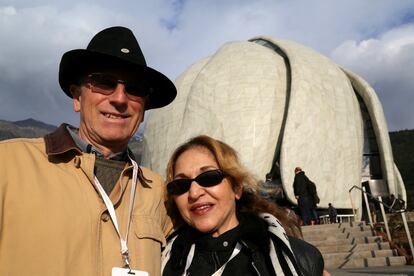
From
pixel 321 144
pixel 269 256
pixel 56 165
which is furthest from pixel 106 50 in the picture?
pixel 321 144

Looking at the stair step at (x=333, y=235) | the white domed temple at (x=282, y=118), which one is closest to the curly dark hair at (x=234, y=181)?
the stair step at (x=333, y=235)

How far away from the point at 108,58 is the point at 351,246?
688cm

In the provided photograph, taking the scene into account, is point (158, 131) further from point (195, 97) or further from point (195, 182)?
point (195, 182)

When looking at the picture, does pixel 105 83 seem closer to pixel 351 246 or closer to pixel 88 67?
pixel 88 67

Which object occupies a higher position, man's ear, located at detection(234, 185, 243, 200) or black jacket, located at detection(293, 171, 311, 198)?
black jacket, located at detection(293, 171, 311, 198)

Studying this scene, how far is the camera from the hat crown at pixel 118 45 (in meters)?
1.83

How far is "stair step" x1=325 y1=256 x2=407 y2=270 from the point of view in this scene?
6.94 m

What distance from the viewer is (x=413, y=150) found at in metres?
33.8

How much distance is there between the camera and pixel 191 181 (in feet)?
6.91

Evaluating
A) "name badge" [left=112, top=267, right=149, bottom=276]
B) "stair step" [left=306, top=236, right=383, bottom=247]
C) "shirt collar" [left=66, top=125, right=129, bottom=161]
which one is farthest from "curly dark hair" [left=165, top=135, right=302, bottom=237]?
"stair step" [left=306, top=236, right=383, bottom=247]

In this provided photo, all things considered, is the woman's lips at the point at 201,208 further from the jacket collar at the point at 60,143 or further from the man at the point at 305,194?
the man at the point at 305,194

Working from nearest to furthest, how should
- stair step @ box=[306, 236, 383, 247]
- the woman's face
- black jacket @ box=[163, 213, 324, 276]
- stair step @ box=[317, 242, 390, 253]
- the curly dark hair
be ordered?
black jacket @ box=[163, 213, 324, 276] → the woman's face → the curly dark hair → stair step @ box=[317, 242, 390, 253] → stair step @ box=[306, 236, 383, 247]

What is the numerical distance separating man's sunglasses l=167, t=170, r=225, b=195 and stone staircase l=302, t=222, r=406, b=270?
18.4 feet

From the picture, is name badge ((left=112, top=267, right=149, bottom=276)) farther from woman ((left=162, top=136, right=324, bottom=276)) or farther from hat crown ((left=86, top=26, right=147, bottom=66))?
hat crown ((left=86, top=26, right=147, bottom=66))
